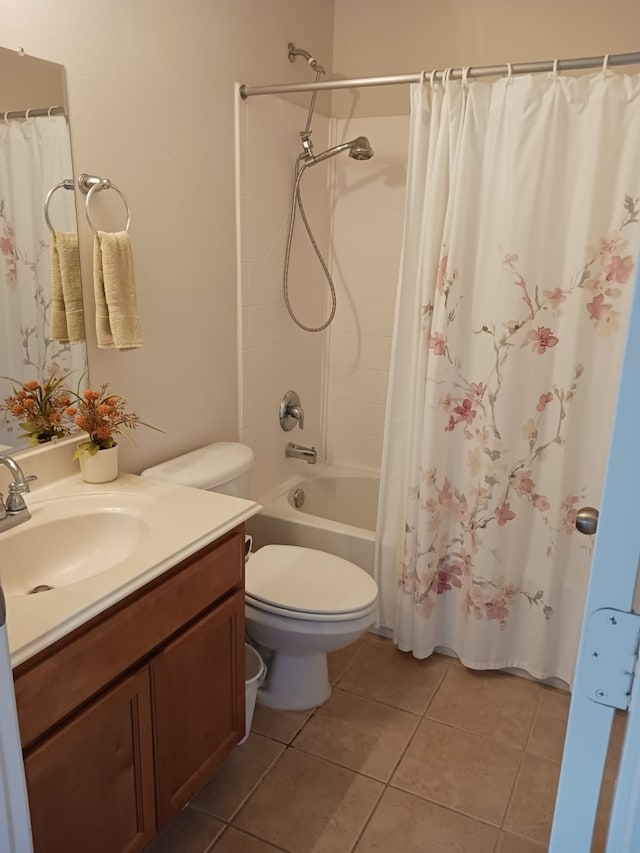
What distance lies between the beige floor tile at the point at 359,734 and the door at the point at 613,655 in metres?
1.21

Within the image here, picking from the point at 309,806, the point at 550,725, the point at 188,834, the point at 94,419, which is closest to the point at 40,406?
the point at 94,419

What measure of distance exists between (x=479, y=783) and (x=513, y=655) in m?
0.56

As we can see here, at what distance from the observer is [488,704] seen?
7.14ft

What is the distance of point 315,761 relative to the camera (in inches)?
75.4

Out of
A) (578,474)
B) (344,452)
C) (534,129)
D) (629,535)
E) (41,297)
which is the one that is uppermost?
(534,129)

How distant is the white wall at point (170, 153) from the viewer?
1632 millimetres

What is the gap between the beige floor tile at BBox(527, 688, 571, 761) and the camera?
1.98m

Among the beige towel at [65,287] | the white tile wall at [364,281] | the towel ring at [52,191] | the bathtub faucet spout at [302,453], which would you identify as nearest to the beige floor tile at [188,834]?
the beige towel at [65,287]

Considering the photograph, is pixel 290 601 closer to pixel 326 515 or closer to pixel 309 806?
pixel 309 806

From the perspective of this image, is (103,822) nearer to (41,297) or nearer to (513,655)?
(41,297)

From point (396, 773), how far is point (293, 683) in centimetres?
42

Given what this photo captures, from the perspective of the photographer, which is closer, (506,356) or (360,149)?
(506,356)

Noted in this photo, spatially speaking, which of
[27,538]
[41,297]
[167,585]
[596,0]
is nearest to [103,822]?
[167,585]

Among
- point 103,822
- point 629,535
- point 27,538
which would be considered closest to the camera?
point 629,535
